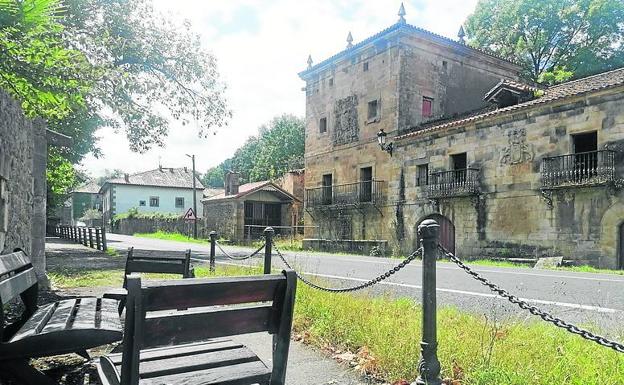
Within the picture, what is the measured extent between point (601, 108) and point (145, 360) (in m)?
17.9

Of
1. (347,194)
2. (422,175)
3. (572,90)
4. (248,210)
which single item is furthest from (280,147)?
(572,90)

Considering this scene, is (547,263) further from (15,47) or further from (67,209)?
(67,209)

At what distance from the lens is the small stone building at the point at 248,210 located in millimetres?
35406

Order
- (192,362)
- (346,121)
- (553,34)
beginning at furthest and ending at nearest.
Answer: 1. (553,34)
2. (346,121)
3. (192,362)

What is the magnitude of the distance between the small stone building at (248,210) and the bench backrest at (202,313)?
3198cm

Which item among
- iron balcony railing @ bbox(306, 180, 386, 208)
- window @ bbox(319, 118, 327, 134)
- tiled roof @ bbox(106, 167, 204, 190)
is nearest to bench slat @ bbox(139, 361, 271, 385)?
iron balcony railing @ bbox(306, 180, 386, 208)

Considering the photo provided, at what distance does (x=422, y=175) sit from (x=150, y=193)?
4678cm

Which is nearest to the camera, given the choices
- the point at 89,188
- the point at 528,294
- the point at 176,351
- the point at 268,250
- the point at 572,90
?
the point at 176,351

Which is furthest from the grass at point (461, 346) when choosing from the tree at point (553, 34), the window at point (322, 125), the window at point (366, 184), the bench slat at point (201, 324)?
the tree at point (553, 34)

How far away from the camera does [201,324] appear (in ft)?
7.84

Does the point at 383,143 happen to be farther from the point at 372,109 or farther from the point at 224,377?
the point at 224,377

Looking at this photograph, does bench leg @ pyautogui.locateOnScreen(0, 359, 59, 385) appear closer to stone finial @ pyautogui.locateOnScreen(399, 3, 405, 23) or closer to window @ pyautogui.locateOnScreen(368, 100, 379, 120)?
stone finial @ pyautogui.locateOnScreen(399, 3, 405, 23)

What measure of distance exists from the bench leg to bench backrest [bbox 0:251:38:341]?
0.18 m

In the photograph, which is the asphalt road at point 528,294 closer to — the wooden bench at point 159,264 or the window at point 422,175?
the wooden bench at point 159,264
